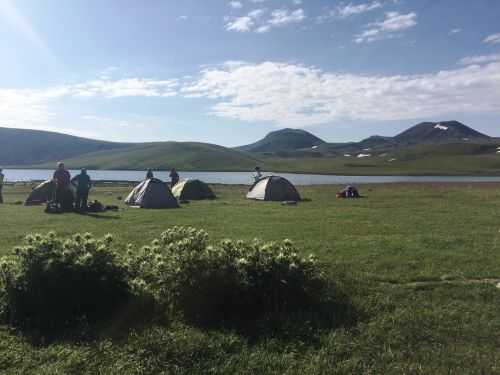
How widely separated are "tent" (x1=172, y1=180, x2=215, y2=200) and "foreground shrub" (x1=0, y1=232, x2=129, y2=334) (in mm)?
24417

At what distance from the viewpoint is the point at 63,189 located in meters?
22.8

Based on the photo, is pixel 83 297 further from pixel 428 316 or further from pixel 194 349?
pixel 428 316

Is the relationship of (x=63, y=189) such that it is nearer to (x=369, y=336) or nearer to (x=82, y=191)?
(x=82, y=191)

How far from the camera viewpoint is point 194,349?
556 cm

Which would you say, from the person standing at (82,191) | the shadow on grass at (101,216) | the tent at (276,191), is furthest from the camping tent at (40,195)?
the tent at (276,191)

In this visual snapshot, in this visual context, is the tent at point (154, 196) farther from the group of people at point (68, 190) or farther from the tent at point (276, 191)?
the tent at point (276, 191)

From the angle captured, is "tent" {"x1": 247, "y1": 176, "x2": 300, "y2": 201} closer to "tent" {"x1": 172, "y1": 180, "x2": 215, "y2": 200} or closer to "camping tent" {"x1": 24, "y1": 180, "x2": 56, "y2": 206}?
"tent" {"x1": 172, "y1": 180, "x2": 215, "y2": 200}

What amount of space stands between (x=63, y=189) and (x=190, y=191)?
1050 cm

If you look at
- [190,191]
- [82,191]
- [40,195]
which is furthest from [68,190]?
[190,191]

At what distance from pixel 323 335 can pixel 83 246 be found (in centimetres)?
411

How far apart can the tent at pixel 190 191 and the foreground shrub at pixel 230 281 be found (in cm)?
2435

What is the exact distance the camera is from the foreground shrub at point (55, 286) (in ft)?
21.0

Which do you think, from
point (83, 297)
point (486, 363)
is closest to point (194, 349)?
point (83, 297)

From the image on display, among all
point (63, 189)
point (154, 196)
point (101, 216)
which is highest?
point (63, 189)
